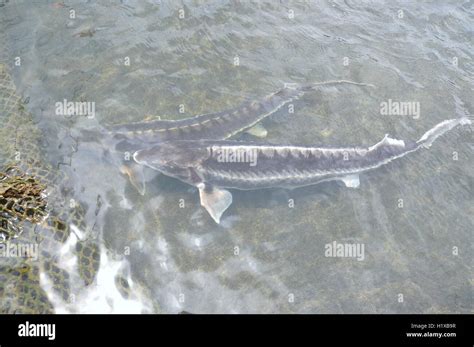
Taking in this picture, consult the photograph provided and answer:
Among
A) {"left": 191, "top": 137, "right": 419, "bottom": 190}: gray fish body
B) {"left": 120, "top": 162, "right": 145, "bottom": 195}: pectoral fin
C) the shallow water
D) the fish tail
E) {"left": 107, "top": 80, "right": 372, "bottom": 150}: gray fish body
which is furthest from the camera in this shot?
the fish tail

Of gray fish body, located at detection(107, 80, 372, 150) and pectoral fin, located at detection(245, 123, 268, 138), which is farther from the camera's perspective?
pectoral fin, located at detection(245, 123, 268, 138)

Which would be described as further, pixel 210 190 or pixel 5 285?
pixel 210 190

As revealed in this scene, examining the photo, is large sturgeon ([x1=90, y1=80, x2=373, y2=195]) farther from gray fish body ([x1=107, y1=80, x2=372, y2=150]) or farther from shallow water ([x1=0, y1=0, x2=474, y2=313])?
shallow water ([x1=0, y1=0, x2=474, y2=313])

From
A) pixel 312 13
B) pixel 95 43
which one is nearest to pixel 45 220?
pixel 95 43

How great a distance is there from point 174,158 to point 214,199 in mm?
901

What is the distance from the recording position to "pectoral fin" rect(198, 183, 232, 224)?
247 inches

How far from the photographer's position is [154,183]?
6.72 meters

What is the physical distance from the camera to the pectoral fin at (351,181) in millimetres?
6909

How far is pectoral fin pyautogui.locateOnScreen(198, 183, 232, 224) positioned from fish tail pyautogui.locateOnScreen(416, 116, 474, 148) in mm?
3637

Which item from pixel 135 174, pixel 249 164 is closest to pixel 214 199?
pixel 249 164

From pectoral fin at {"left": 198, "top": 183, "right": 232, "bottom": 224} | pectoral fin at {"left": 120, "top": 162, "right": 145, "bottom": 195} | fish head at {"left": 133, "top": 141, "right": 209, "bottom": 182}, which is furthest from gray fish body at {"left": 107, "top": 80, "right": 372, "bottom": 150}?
pectoral fin at {"left": 198, "top": 183, "right": 232, "bottom": 224}

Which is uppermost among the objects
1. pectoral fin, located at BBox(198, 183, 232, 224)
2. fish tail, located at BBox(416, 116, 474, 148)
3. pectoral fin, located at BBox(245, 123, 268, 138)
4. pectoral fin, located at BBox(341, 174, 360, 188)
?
fish tail, located at BBox(416, 116, 474, 148)
